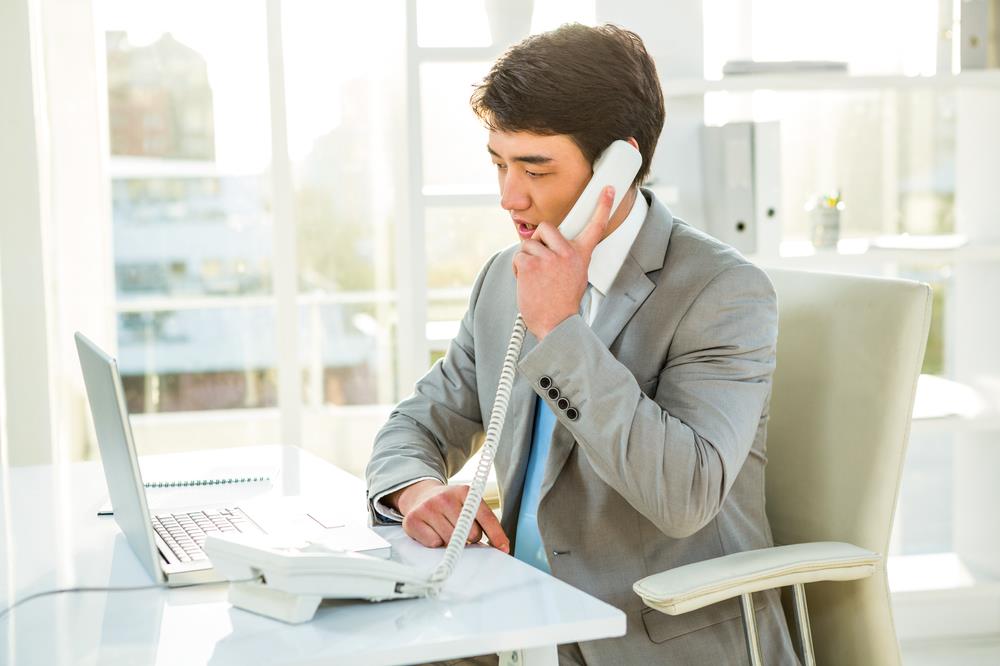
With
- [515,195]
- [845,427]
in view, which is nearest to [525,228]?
[515,195]

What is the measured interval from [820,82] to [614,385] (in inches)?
69.3

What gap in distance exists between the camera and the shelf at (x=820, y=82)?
273 cm

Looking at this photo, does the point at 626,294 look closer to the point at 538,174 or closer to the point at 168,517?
the point at 538,174

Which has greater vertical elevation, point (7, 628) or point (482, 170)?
point (482, 170)

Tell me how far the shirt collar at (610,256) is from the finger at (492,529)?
373 mm

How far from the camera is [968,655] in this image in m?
3.02

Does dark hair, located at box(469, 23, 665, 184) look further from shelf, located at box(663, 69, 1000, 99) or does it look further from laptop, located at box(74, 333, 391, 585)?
shelf, located at box(663, 69, 1000, 99)

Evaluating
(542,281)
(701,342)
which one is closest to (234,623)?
(542,281)

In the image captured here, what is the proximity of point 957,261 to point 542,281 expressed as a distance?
189 centimetres

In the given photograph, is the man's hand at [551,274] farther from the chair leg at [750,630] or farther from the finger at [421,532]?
the chair leg at [750,630]

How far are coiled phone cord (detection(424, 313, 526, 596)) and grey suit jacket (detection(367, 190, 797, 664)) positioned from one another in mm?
55

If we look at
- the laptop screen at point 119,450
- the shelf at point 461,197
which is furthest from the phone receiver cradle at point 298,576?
the shelf at point 461,197

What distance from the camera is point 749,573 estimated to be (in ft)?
4.34

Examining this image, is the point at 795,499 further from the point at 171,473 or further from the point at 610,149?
the point at 171,473
